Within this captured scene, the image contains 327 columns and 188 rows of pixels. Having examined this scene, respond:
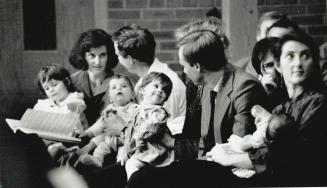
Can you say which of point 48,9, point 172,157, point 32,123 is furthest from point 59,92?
point 172,157

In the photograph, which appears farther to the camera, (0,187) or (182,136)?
(0,187)

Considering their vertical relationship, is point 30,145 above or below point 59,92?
below

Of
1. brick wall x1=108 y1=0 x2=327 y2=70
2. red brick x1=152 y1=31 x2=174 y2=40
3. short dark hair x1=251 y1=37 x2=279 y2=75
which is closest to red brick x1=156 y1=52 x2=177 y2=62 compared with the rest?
brick wall x1=108 y1=0 x2=327 y2=70

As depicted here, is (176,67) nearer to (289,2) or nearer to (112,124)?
(112,124)

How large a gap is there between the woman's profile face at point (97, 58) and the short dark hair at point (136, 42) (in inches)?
4.3

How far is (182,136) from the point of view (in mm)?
4094

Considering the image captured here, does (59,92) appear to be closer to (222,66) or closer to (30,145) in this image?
(30,145)

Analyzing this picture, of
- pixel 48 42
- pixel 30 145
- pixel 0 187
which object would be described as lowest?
pixel 0 187

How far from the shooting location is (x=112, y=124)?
4168mm

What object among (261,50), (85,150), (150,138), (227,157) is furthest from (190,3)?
(85,150)

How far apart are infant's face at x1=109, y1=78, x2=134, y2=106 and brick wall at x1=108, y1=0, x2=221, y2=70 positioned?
279 mm

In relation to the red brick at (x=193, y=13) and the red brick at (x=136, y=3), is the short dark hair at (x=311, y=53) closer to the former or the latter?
the red brick at (x=193, y=13)

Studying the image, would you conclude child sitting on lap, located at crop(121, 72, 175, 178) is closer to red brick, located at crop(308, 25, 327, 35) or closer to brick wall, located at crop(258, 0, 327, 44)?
Result: brick wall, located at crop(258, 0, 327, 44)

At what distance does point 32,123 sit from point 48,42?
52 centimetres
